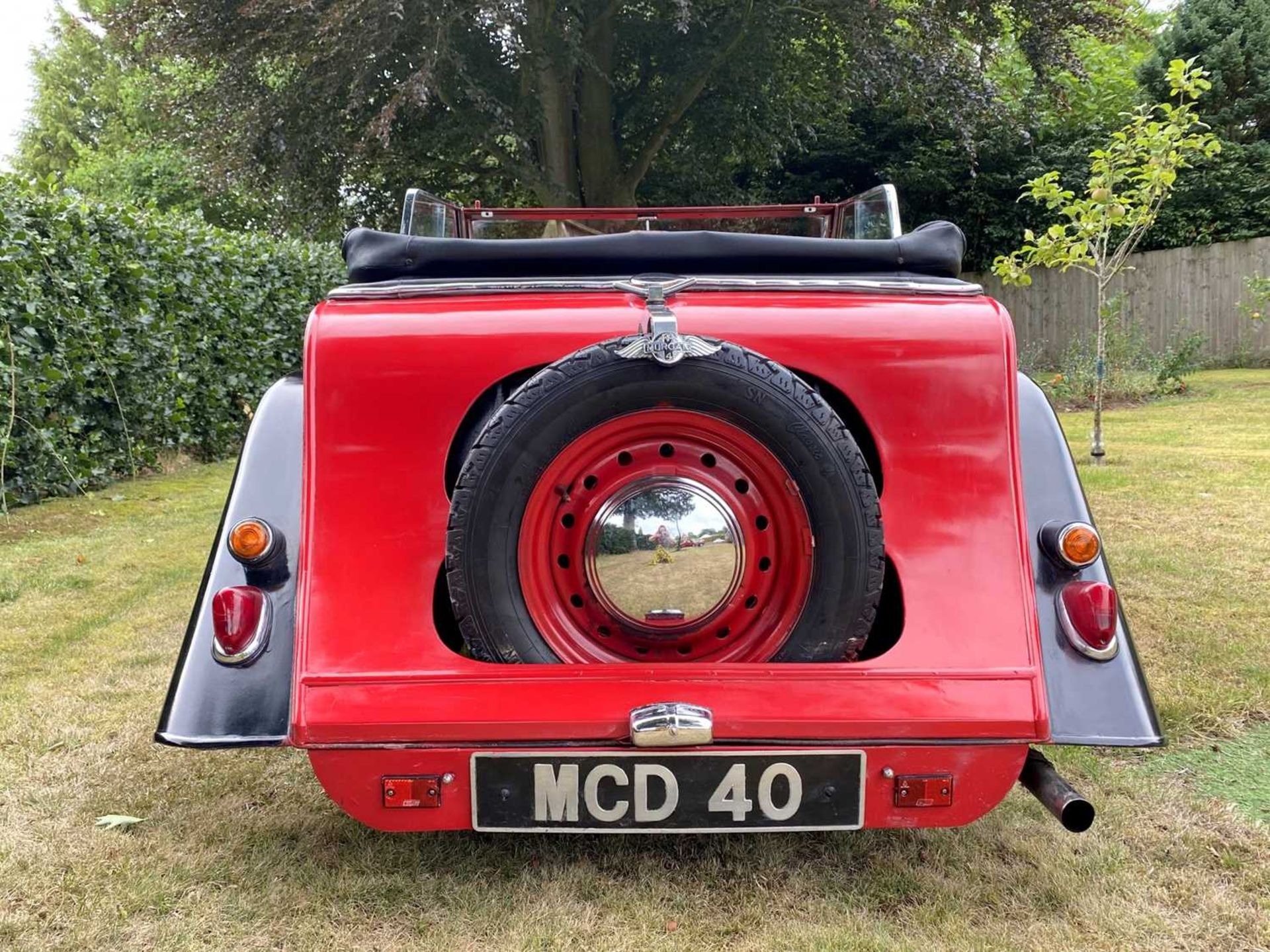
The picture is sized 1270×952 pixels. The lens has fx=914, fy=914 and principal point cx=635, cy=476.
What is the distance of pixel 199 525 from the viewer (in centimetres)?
605

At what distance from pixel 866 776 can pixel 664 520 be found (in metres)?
0.67

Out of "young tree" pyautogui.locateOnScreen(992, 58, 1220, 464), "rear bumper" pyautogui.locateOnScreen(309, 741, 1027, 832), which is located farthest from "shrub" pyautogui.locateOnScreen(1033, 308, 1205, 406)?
"rear bumper" pyautogui.locateOnScreen(309, 741, 1027, 832)

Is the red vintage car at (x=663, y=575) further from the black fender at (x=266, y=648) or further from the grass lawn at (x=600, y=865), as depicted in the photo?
the grass lawn at (x=600, y=865)

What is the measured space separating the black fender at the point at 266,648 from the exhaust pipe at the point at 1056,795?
5.20 feet

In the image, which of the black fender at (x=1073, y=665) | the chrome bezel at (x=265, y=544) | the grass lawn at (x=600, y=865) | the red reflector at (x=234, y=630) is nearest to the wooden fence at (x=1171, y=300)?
the grass lawn at (x=600, y=865)

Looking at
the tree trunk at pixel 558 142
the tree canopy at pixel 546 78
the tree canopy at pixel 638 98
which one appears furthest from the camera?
the tree trunk at pixel 558 142

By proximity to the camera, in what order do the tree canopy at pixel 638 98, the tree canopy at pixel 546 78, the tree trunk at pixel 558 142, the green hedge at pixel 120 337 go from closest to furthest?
1. the green hedge at pixel 120 337
2. the tree canopy at pixel 546 78
3. the tree canopy at pixel 638 98
4. the tree trunk at pixel 558 142

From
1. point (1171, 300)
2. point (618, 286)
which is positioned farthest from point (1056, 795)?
point (1171, 300)

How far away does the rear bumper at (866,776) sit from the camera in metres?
1.88

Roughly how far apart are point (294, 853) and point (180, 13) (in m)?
11.5

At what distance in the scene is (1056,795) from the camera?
73.4 inches

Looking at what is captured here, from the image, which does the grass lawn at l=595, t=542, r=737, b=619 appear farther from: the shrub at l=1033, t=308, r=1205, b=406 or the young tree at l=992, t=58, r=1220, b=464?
the shrub at l=1033, t=308, r=1205, b=406

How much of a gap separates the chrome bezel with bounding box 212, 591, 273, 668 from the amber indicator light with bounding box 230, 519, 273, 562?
0.43 feet

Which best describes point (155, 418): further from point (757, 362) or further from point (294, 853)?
point (757, 362)
